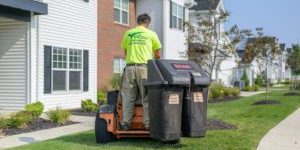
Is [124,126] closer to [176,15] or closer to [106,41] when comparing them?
[106,41]

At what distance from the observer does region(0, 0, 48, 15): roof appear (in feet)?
44.3

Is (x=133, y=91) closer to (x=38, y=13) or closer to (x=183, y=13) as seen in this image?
(x=38, y=13)

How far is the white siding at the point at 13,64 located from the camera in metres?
15.2

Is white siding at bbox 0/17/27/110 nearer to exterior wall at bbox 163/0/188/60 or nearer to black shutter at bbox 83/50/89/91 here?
black shutter at bbox 83/50/89/91

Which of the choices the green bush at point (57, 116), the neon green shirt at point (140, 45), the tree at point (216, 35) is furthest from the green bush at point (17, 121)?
the tree at point (216, 35)

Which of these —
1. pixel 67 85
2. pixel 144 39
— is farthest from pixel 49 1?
pixel 144 39

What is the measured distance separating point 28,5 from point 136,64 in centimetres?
684

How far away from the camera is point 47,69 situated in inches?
615

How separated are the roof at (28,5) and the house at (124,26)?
5.62m

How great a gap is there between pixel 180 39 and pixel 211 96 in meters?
3.68


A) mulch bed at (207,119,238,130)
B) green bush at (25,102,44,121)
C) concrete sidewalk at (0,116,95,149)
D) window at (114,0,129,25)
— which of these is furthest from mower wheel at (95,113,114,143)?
window at (114,0,129,25)

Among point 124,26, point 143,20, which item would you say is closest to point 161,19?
point 124,26

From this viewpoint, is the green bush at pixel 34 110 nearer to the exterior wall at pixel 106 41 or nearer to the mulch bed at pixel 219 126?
the mulch bed at pixel 219 126

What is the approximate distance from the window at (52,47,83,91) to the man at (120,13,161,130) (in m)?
7.82
